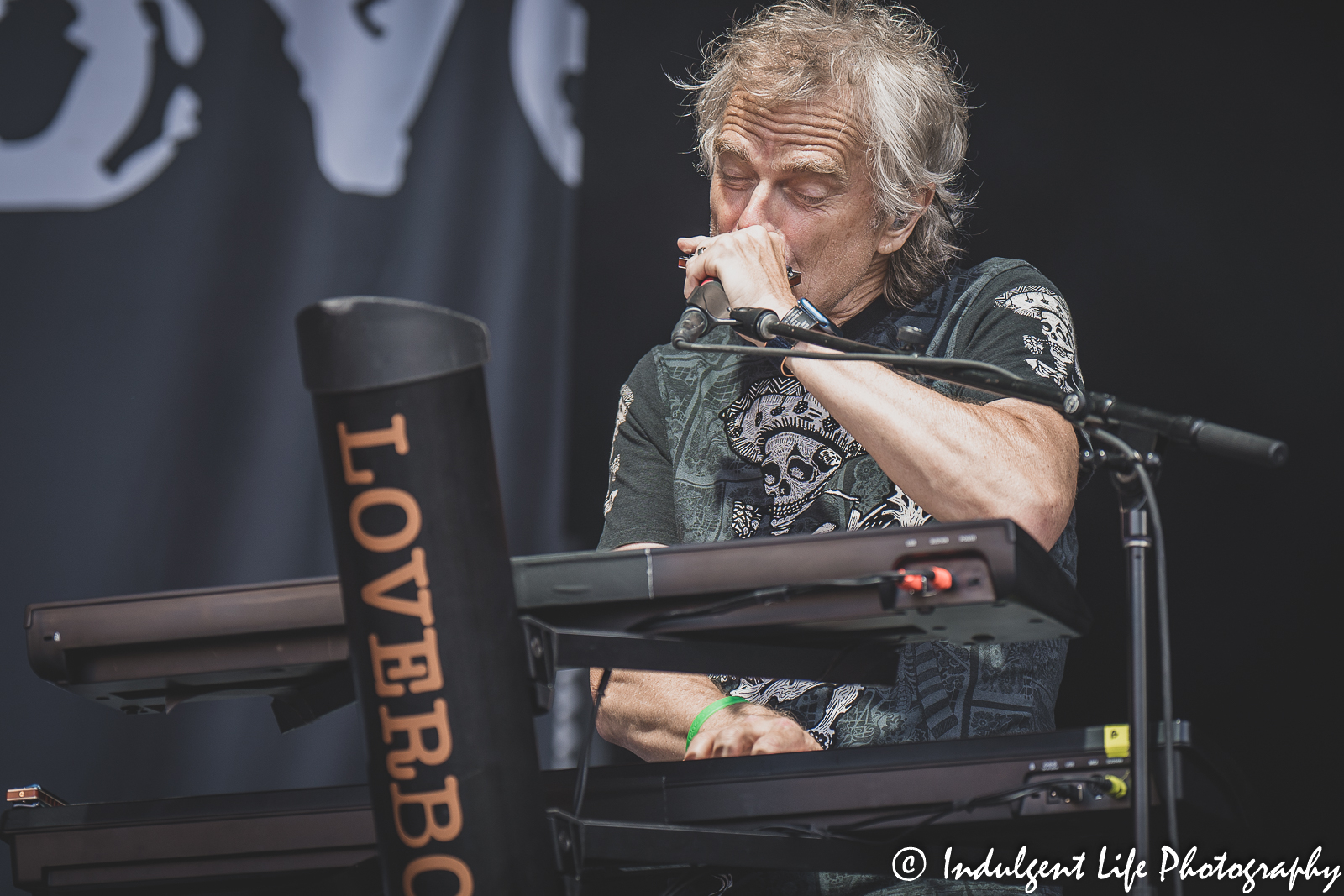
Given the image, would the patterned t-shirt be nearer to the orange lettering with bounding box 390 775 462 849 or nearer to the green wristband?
the green wristband

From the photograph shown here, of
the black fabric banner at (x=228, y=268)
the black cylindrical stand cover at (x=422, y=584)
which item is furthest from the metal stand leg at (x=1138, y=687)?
the black fabric banner at (x=228, y=268)

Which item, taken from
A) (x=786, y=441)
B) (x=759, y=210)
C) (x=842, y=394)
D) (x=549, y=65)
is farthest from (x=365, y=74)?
(x=842, y=394)

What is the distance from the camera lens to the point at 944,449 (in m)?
1.40

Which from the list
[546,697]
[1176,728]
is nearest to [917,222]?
[1176,728]

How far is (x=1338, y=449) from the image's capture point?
2059mm

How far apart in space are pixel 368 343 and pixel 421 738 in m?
0.27

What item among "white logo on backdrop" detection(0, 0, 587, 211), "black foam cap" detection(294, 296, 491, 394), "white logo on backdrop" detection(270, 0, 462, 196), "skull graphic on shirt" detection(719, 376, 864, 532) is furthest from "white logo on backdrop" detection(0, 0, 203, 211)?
"black foam cap" detection(294, 296, 491, 394)

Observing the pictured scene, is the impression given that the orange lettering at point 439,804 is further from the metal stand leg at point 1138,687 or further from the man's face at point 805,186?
the man's face at point 805,186

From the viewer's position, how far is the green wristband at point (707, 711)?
150 centimetres

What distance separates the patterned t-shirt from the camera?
158 centimetres

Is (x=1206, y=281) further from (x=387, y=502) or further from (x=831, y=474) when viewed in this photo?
(x=387, y=502)

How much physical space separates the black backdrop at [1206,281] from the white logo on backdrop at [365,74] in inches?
43.8

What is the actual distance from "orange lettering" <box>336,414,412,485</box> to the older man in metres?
0.66

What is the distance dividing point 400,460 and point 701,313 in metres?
0.53
